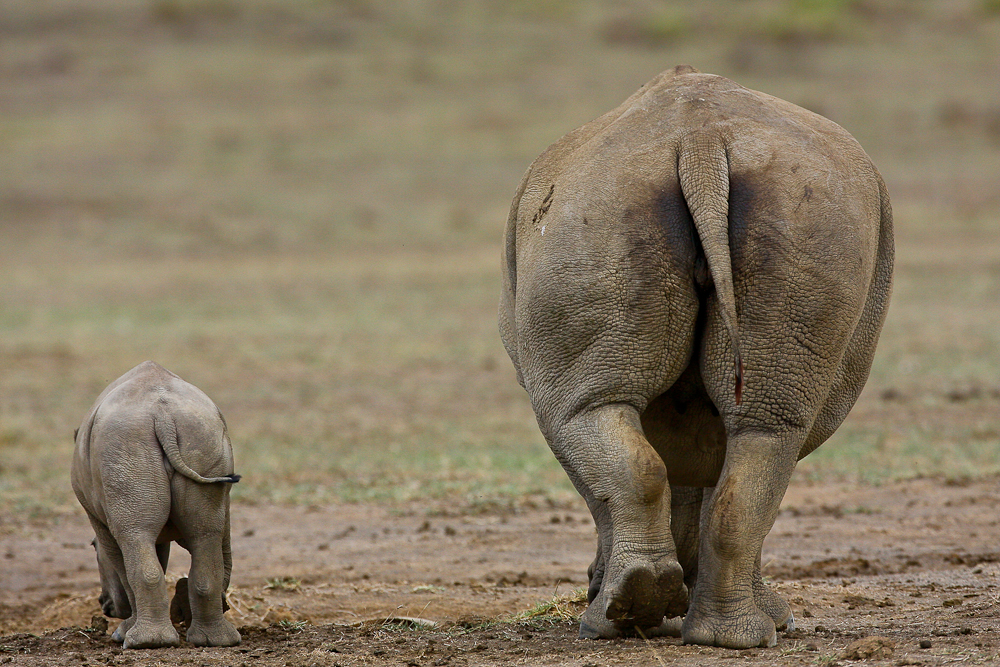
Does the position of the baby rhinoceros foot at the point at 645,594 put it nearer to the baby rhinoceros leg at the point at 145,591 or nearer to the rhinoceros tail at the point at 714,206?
the rhinoceros tail at the point at 714,206

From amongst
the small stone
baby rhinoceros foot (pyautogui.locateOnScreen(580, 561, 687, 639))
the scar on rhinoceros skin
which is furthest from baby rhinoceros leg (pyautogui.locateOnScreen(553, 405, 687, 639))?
the scar on rhinoceros skin

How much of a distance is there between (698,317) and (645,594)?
91 cm

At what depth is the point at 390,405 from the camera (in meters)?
12.5

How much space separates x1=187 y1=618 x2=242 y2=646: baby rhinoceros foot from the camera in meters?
5.25

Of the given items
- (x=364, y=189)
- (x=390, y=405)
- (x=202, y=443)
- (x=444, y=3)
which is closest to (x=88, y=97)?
(x=364, y=189)

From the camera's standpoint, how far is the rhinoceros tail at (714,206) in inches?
166

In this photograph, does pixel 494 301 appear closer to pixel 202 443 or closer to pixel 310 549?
pixel 310 549

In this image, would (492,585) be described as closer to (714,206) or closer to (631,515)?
(631,515)

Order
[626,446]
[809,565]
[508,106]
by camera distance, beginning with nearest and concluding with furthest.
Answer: [626,446], [809,565], [508,106]

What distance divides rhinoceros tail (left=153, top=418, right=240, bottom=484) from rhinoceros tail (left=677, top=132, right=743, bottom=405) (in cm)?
198

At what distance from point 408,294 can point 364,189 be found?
8512 millimetres

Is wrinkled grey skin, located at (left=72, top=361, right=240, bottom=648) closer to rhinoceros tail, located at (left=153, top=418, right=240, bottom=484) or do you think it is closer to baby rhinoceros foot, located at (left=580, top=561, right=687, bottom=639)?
rhinoceros tail, located at (left=153, top=418, right=240, bottom=484)

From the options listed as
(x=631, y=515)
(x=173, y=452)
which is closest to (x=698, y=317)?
(x=631, y=515)

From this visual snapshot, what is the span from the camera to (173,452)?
518 centimetres
